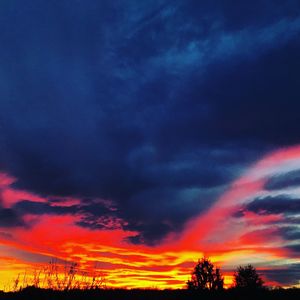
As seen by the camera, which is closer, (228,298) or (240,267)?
(228,298)

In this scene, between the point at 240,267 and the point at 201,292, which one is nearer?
the point at 201,292

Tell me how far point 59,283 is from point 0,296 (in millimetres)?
2656

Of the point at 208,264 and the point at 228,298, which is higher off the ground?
the point at 208,264

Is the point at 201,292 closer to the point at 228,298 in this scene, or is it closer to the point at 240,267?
the point at 228,298

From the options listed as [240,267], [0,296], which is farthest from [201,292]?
[240,267]

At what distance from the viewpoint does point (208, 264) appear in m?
60.8

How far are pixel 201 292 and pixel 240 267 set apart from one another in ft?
183

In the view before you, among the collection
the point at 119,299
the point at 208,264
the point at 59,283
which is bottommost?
the point at 119,299

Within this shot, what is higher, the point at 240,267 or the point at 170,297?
the point at 240,267

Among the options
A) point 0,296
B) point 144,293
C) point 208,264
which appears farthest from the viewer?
point 208,264

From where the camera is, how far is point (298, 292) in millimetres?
18516

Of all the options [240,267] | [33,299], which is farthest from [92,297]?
[240,267]

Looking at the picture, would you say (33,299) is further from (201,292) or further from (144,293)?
(201,292)

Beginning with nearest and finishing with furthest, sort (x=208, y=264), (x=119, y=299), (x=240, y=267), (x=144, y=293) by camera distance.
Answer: (x=119, y=299)
(x=144, y=293)
(x=208, y=264)
(x=240, y=267)
